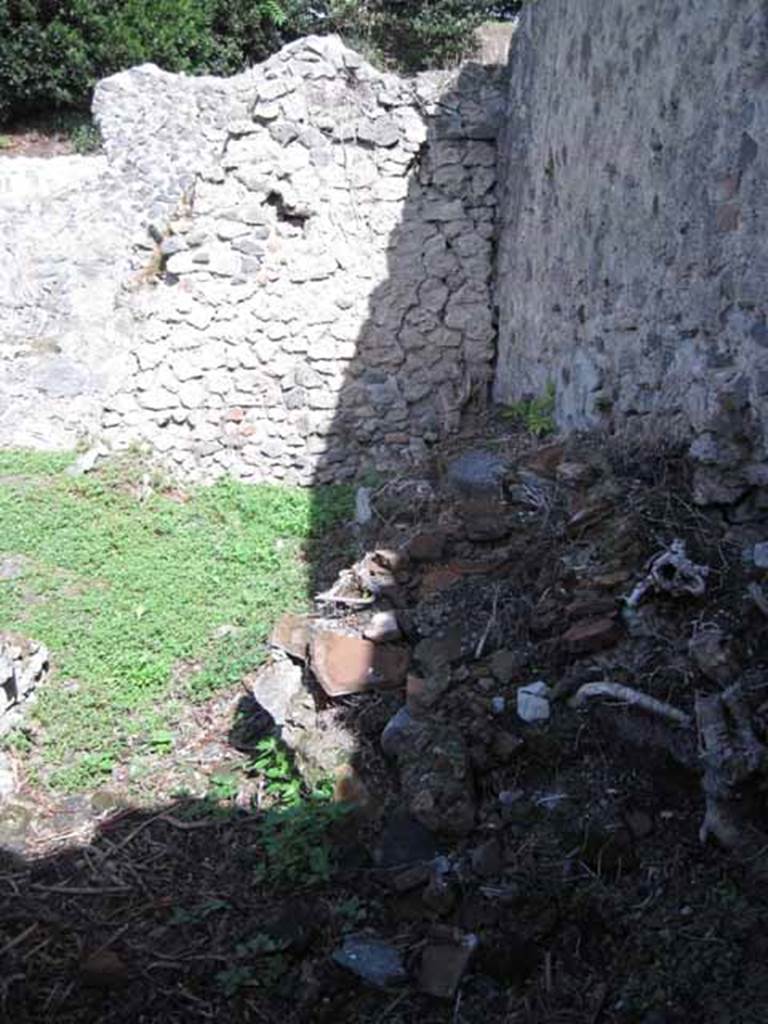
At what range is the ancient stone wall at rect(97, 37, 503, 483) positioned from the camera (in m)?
6.45

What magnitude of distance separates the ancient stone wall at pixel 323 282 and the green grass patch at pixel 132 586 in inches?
19.3

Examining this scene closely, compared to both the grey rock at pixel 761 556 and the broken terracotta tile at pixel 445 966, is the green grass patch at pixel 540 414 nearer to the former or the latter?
the grey rock at pixel 761 556

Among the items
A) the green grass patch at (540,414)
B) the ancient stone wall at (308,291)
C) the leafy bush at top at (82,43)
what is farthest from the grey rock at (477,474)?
the leafy bush at top at (82,43)

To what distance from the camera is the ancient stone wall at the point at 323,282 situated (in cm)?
645

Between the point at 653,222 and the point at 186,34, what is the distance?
32.7ft

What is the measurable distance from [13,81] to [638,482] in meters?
10.7

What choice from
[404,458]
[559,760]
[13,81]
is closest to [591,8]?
[404,458]

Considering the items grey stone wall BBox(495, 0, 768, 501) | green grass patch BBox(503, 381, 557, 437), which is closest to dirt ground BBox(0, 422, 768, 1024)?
grey stone wall BBox(495, 0, 768, 501)

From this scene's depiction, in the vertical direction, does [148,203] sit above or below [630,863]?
above

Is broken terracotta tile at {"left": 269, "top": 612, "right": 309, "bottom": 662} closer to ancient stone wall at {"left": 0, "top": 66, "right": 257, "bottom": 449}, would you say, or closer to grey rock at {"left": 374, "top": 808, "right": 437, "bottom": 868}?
grey rock at {"left": 374, "top": 808, "right": 437, "bottom": 868}

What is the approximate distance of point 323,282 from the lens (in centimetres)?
656

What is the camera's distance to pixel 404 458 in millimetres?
6672

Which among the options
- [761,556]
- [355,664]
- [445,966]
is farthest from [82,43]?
[445,966]

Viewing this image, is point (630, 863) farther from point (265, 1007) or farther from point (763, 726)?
point (265, 1007)
